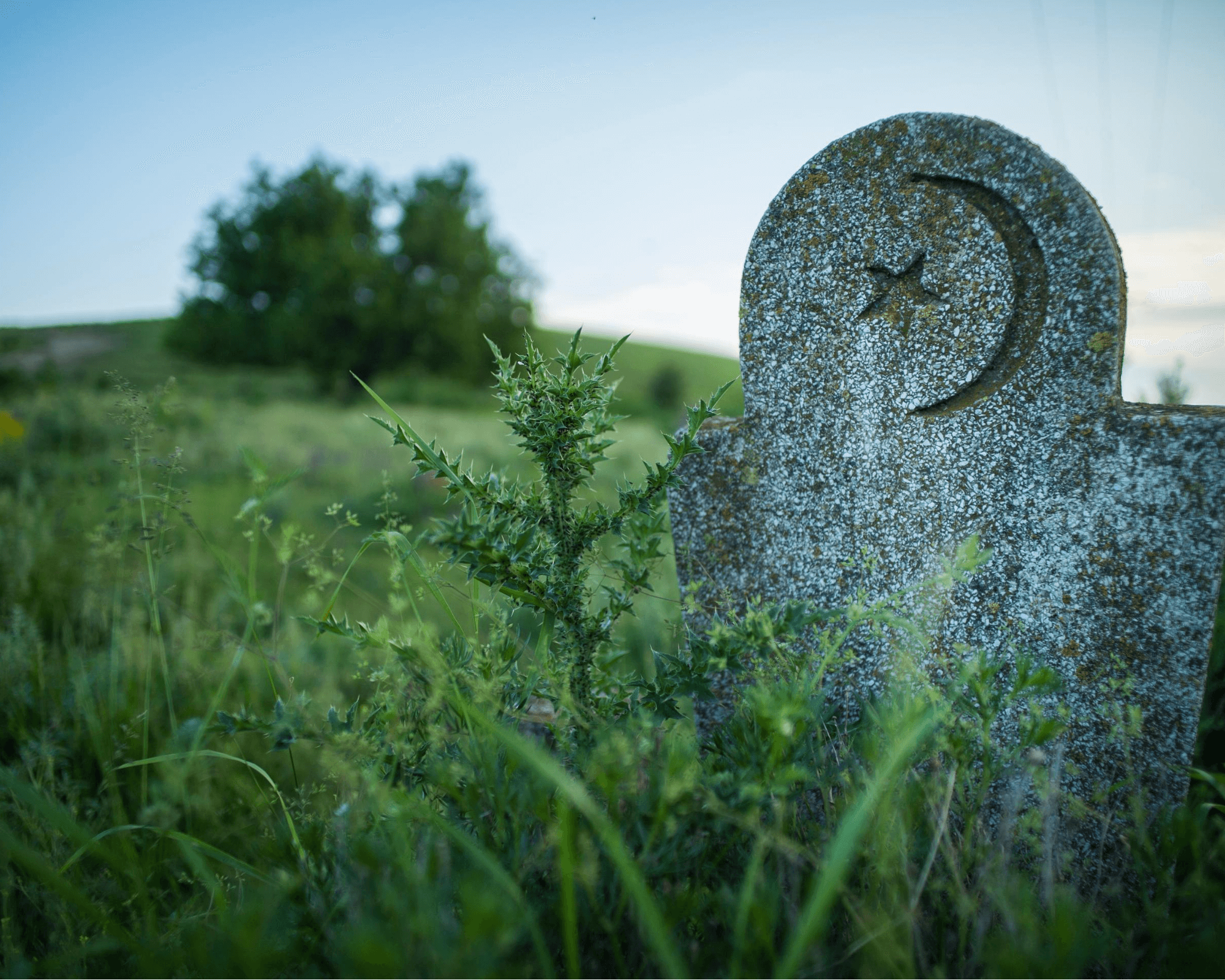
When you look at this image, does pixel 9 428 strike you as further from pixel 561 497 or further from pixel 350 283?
pixel 350 283

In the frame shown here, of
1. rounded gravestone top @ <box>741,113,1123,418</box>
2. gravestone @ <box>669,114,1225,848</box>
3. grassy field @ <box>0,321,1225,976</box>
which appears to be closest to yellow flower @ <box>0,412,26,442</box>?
grassy field @ <box>0,321,1225,976</box>

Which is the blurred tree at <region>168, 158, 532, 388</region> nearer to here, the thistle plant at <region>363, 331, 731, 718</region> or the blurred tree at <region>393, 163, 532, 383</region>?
the blurred tree at <region>393, 163, 532, 383</region>

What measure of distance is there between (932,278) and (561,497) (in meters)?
1.20

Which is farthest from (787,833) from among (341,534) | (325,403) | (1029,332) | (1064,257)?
(325,403)

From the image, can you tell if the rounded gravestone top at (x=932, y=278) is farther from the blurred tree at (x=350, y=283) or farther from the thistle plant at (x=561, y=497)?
the blurred tree at (x=350, y=283)

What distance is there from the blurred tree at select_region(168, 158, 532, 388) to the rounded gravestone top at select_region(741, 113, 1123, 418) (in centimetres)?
2236

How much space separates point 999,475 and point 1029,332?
390 millimetres

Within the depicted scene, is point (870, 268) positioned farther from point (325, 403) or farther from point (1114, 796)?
point (325, 403)

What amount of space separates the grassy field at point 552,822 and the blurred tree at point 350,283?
71.0ft

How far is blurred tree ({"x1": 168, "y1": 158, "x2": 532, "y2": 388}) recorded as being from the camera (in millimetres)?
22656

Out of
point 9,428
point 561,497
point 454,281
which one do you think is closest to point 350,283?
point 454,281

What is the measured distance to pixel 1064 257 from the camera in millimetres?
1718

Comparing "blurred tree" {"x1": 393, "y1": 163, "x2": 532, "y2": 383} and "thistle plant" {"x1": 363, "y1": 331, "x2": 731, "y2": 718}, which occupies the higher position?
"blurred tree" {"x1": 393, "y1": 163, "x2": 532, "y2": 383}

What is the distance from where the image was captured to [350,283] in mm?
22531
